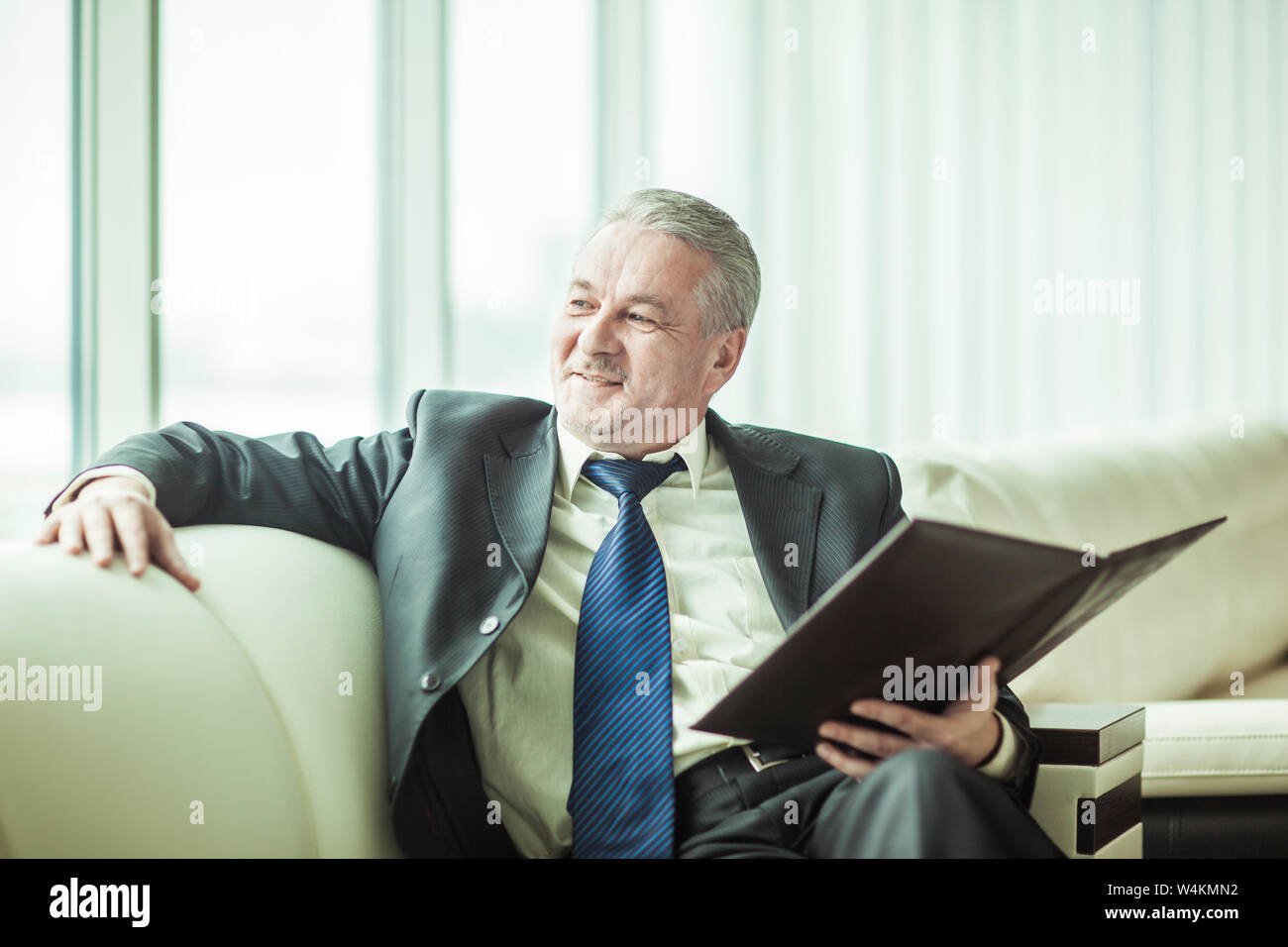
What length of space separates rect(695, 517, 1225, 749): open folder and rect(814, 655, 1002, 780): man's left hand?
14mm

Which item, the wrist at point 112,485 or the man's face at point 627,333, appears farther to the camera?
the man's face at point 627,333

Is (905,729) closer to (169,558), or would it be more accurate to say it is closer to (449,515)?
(449,515)

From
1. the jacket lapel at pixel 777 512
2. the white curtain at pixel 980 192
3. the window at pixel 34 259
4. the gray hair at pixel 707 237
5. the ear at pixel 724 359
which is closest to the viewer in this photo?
the jacket lapel at pixel 777 512

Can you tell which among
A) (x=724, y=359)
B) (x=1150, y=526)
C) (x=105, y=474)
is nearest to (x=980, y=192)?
(x=1150, y=526)

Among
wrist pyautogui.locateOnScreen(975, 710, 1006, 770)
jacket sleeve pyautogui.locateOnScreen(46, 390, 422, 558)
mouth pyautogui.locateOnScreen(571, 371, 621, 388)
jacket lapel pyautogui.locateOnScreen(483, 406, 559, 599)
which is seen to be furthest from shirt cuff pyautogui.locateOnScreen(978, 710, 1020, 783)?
jacket sleeve pyautogui.locateOnScreen(46, 390, 422, 558)

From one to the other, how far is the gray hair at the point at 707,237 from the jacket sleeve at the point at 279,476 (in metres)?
0.48

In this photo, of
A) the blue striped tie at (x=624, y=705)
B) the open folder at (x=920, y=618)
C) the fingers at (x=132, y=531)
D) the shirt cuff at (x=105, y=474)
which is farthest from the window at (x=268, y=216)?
the open folder at (x=920, y=618)

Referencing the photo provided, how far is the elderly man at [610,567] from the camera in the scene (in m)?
1.23

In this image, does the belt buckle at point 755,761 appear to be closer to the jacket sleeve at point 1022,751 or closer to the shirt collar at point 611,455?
the jacket sleeve at point 1022,751

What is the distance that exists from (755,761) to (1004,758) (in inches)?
12.3

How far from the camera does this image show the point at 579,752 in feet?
4.39

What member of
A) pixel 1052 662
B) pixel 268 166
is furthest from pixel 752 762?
pixel 268 166

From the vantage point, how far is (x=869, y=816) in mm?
1060
